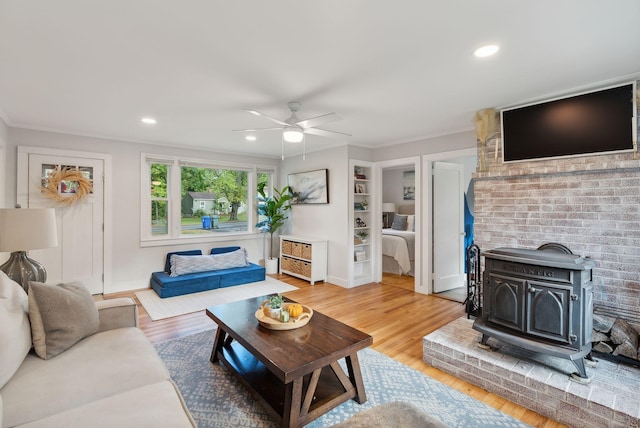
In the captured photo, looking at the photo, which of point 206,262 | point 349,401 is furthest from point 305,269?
point 349,401

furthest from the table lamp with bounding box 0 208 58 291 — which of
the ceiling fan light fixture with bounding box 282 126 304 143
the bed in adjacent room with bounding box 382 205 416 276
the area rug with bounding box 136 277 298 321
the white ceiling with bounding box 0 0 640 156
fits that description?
→ the bed in adjacent room with bounding box 382 205 416 276

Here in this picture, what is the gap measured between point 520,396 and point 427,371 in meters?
0.63

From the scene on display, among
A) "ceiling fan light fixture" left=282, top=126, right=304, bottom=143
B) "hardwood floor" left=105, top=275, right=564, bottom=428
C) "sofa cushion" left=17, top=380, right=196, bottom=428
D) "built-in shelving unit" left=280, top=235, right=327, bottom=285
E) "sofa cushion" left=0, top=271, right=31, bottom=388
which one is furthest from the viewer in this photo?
"built-in shelving unit" left=280, top=235, right=327, bottom=285

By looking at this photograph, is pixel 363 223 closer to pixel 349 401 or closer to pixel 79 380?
pixel 349 401

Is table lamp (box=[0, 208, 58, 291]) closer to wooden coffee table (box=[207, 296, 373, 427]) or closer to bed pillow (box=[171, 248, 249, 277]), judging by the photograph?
wooden coffee table (box=[207, 296, 373, 427])

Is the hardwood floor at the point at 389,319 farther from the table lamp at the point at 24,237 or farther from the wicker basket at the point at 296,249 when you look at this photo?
the table lamp at the point at 24,237

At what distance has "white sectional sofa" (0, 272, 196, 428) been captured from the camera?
1.23m

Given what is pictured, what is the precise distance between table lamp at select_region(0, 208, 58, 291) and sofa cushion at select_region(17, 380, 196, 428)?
1.44m

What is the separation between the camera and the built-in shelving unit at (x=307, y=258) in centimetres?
511

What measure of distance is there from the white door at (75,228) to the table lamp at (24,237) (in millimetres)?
2275

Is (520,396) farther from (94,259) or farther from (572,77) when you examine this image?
(94,259)

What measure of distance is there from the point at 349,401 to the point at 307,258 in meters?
3.18

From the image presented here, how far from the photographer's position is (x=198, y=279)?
14.7 ft

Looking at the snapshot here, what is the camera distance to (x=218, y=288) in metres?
4.68
